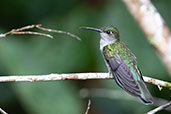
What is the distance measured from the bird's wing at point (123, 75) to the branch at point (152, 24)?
0.94 meters

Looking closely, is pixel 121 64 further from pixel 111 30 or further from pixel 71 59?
pixel 71 59

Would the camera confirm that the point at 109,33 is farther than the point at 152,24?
No

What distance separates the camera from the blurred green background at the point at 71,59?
465cm

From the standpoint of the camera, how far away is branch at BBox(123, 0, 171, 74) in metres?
4.94

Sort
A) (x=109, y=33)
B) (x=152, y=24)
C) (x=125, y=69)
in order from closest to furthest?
(x=125, y=69), (x=109, y=33), (x=152, y=24)

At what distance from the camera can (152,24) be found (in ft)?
16.5

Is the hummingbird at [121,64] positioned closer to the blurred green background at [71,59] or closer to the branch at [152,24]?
the blurred green background at [71,59]

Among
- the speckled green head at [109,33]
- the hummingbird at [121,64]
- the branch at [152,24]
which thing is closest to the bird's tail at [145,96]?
the hummingbird at [121,64]

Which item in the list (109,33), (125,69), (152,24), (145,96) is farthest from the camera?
(152,24)

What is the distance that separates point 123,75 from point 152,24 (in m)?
1.36

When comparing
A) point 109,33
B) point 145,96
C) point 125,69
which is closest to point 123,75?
point 125,69

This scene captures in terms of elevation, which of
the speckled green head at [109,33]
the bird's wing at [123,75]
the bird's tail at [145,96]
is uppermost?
the speckled green head at [109,33]

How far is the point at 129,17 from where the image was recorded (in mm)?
5234

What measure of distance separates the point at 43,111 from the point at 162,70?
1.61 meters
